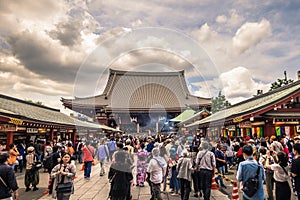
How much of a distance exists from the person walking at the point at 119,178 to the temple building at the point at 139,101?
98.7ft

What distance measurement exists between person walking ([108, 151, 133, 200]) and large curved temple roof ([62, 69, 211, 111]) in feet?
105

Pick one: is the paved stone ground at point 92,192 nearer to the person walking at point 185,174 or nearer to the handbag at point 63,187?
the person walking at point 185,174

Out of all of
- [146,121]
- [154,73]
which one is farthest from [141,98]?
[154,73]

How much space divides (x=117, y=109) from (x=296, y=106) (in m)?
26.4

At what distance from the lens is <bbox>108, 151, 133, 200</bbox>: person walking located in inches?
221

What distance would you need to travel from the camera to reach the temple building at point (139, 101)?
122 ft

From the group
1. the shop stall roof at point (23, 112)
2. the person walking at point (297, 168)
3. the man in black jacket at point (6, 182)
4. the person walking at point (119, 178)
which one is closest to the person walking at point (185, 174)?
the person walking at point (119, 178)

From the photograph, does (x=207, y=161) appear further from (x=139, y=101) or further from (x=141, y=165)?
(x=139, y=101)

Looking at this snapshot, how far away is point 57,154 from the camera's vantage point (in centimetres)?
842

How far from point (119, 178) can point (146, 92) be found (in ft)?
136

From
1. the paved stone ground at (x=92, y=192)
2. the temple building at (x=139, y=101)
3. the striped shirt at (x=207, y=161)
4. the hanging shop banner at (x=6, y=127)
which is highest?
the temple building at (x=139, y=101)

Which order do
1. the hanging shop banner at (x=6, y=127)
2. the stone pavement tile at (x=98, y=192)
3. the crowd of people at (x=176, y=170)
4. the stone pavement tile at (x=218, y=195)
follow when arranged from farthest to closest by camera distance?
the hanging shop banner at (x=6, y=127) < the stone pavement tile at (x=98, y=192) < the stone pavement tile at (x=218, y=195) < the crowd of people at (x=176, y=170)

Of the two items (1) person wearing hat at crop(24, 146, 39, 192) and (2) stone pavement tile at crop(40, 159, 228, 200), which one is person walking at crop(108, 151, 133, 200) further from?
(1) person wearing hat at crop(24, 146, 39, 192)

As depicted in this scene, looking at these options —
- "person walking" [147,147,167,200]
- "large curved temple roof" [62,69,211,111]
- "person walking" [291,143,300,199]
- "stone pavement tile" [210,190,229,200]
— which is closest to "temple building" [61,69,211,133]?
"large curved temple roof" [62,69,211,111]
